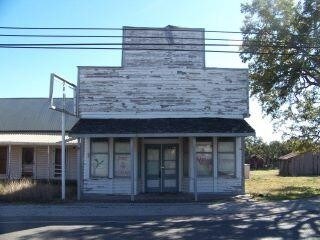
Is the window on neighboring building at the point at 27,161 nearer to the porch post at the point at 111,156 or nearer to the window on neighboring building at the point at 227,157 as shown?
the porch post at the point at 111,156

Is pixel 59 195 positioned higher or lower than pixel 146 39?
lower

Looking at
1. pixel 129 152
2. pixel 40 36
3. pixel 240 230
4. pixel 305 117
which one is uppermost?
pixel 40 36

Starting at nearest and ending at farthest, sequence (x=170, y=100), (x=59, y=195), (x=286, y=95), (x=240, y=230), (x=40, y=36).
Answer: (x=240, y=230)
(x=40, y=36)
(x=59, y=195)
(x=170, y=100)
(x=286, y=95)

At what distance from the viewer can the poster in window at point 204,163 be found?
80.3ft

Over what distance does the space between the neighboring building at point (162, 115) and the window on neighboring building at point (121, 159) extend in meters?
0.04

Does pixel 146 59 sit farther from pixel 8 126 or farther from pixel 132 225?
pixel 8 126

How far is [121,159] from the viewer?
79.9ft

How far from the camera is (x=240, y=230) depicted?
45.4 ft

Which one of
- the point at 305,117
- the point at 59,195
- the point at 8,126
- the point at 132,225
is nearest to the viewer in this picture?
the point at 132,225

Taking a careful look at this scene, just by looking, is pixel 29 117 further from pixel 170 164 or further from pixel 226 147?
pixel 226 147

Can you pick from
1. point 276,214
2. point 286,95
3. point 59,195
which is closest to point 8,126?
point 59,195

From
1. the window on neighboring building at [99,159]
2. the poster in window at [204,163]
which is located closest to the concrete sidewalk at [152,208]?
the poster in window at [204,163]

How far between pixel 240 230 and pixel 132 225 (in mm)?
2958

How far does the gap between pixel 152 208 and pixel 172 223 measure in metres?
4.07
